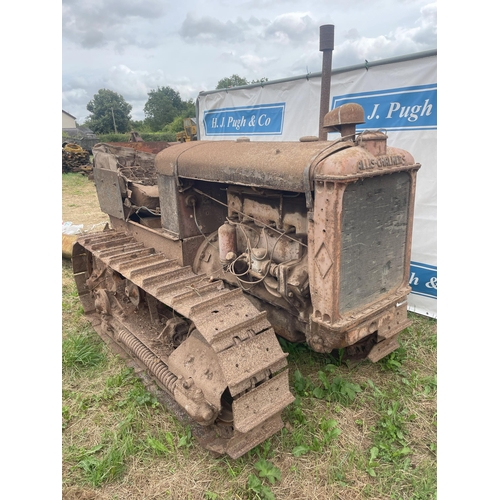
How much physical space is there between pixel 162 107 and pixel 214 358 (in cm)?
5501

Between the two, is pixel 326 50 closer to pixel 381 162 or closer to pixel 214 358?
pixel 381 162

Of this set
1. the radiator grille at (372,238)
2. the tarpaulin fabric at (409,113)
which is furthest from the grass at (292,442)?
the tarpaulin fabric at (409,113)

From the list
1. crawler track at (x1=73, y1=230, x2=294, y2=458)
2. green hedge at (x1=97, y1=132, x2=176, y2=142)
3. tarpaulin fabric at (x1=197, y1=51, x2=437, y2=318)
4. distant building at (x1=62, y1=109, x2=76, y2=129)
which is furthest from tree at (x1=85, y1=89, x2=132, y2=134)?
crawler track at (x1=73, y1=230, x2=294, y2=458)

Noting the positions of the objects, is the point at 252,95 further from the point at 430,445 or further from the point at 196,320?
the point at 430,445

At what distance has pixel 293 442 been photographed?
8.99 ft

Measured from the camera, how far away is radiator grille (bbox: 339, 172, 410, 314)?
2468 millimetres

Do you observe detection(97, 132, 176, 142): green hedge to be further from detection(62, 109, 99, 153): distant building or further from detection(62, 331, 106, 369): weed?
detection(62, 331, 106, 369): weed

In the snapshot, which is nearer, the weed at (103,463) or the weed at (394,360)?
the weed at (103,463)

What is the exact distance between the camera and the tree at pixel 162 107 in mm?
51000

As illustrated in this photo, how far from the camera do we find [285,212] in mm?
2791

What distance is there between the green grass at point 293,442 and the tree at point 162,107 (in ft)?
165

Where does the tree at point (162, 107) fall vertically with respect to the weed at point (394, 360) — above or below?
above

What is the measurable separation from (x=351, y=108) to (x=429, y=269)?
2971 millimetres

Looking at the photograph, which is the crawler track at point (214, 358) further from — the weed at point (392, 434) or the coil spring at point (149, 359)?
the weed at point (392, 434)
